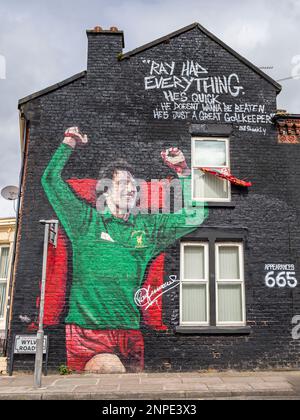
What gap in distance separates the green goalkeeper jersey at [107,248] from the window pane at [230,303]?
1.79m

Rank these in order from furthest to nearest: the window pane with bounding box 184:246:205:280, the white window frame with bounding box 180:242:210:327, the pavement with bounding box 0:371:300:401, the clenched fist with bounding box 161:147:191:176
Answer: the clenched fist with bounding box 161:147:191:176 < the window pane with bounding box 184:246:205:280 < the white window frame with bounding box 180:242:210:327 < the pavement with bounding box 0:371:300:401

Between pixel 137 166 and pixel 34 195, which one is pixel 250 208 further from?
pixel 34 195

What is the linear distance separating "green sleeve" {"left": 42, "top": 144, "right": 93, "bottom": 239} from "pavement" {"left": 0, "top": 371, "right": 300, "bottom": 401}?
368 cm

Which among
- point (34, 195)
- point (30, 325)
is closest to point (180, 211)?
point (34, 195)

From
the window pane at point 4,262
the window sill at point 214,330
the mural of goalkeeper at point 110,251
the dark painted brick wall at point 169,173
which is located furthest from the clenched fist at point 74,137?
the window sill at point 214,330

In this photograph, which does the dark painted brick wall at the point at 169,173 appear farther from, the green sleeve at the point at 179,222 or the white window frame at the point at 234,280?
the green sleeve at the point at 179,222

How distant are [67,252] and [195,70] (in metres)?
6.23

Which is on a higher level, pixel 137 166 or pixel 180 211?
pixel 137 166

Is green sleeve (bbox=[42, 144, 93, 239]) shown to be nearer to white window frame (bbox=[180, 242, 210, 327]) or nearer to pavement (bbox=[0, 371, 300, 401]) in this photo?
white window frame (bbox=[180, 242, 210, 327])

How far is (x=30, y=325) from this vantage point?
1146cm

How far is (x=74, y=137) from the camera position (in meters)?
12.7

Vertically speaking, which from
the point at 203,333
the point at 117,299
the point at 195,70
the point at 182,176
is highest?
the point at 195,70

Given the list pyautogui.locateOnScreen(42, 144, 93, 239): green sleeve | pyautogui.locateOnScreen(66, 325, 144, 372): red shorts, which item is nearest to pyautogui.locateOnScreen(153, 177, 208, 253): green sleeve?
pyautogui.locateOnScreen(42, 144, 93, 239): green sleeve

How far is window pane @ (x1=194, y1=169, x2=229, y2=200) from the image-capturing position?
12594 mm
